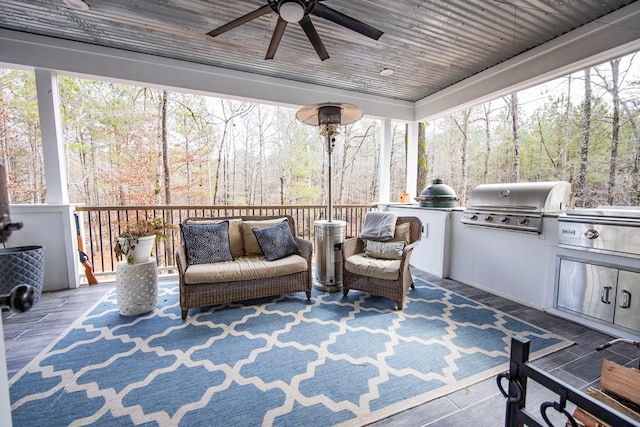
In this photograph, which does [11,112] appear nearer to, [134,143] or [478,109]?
[134,143]

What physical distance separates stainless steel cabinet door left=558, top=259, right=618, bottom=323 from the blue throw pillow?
2.53m

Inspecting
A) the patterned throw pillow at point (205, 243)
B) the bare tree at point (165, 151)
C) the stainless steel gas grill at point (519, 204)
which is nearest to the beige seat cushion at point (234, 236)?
the patterned throw pillow at point (205, 243)

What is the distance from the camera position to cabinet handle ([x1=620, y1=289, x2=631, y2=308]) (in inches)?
A: 78.2

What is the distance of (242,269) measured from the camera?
2.46 meters

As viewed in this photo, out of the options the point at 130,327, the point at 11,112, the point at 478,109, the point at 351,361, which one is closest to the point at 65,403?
the point at 130,327

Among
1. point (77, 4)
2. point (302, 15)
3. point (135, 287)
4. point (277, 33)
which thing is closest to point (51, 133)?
point (77, 4)

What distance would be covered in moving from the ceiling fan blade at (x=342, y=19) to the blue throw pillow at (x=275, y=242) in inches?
77.4

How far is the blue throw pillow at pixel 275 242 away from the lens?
109 inches

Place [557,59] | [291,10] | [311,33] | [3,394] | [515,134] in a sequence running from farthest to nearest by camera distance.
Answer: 1. [515,134]
2. [557,59]
3. [311,33]
4. [291,10]
5. [3,394]

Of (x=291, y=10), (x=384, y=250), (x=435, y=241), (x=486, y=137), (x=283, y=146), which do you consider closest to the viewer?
(x=291, y=10)

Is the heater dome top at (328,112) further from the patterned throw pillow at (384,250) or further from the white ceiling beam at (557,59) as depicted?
the white ceiling beam at (557,59)

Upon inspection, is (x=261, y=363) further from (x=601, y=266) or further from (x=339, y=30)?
(x=339, y=30)

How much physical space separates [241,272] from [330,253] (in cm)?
104

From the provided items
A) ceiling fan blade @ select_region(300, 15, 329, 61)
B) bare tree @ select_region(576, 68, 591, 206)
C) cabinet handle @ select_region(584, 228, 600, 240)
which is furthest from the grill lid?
ceiling fan blade @ select_region(300, 15, 329, 61)
